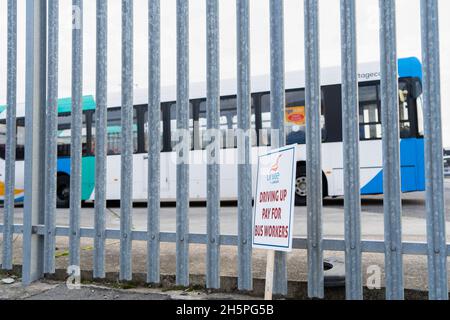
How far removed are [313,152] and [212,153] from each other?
86 cm

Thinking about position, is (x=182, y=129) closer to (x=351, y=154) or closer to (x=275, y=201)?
(x=275, y=201)

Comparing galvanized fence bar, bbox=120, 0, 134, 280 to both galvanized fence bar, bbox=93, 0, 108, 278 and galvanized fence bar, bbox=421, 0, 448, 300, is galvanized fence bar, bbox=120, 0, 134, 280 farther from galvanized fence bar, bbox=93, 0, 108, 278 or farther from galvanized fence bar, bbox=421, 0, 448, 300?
galvanized fence bar, bbox=421, 0, 448, 300

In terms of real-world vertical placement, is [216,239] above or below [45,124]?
below

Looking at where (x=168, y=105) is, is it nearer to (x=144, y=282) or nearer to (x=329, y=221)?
(x=329, y=221)

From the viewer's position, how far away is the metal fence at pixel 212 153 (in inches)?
114

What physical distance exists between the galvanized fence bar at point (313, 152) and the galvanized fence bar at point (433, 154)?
2.42 feet

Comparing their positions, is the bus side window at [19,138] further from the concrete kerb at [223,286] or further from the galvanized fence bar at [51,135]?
the concrete kerb at [223,286]

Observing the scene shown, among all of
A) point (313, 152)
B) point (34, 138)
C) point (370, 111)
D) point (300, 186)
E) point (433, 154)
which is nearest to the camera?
point (433, 154)

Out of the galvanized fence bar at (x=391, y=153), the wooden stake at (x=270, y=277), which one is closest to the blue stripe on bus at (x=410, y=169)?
the galvanized fence bar at (x=391, y=153)

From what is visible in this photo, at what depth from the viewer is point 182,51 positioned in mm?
3572

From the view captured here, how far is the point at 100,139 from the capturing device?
3811 millimetres

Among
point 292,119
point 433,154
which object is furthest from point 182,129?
point 292,119
